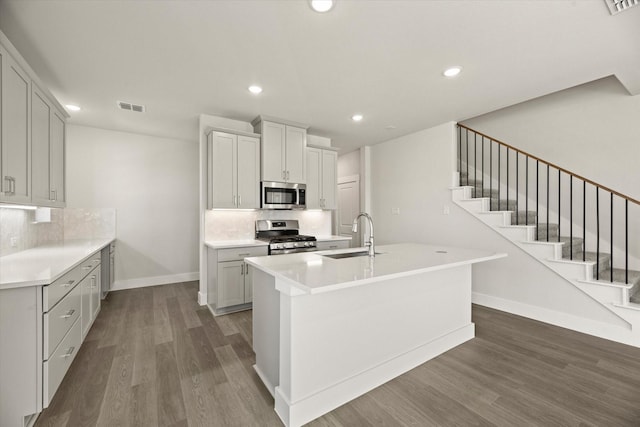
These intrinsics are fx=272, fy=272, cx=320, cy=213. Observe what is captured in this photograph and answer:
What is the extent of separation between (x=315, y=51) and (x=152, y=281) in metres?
4.54

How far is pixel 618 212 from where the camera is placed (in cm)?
330

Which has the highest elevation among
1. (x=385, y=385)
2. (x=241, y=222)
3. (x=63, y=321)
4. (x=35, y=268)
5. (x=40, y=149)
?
(x=40, y=149)

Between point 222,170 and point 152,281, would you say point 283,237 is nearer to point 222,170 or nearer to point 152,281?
point 222,170

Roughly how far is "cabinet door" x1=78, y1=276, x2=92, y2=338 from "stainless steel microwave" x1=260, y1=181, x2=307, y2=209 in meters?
2.12

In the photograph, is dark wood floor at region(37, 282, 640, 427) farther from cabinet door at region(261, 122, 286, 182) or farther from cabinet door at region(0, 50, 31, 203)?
cabinet door at region(261, 122, 286, 182)

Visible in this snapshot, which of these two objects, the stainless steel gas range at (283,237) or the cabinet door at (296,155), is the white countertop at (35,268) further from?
the cabinet door at (296,155)

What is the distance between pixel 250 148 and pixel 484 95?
10.1 ft

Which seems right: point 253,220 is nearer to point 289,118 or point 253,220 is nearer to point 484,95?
point 289,118

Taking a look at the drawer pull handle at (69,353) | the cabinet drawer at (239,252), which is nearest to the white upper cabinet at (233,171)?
the cabinet drawer at (239,252)

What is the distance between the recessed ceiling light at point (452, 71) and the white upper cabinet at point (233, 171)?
250 cm

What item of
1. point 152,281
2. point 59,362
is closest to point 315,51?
point 59,362

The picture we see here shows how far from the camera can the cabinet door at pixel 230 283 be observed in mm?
3377

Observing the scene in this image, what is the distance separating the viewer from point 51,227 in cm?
382

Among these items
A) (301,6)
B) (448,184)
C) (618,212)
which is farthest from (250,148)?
(618,212)
